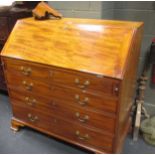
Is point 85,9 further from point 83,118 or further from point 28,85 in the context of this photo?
point 83,118

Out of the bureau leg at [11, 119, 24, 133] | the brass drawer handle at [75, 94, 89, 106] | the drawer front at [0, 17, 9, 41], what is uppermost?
the drawer front at [0, 17, 9, 41]

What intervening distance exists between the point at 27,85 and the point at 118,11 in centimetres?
113

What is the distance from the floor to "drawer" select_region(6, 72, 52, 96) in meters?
0.53

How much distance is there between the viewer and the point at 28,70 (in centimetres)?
160

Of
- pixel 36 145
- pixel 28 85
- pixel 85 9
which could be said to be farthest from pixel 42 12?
pixel 36 145

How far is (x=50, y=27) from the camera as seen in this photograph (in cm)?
161

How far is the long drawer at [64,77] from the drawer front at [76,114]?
20 centimetres

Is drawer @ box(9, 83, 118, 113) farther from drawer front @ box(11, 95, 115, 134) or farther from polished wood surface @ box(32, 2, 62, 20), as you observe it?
polished wood surface @ box(32, 2, 62, 20)

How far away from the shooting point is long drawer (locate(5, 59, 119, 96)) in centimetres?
128

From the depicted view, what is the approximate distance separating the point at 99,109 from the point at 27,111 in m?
0.78

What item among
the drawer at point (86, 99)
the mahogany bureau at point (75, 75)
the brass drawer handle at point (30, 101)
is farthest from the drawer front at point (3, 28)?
the drawer at point (86, 99)

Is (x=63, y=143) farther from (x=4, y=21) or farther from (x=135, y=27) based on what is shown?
(x=4, y=21)

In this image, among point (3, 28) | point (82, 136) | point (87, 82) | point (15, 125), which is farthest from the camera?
point (3, 28)

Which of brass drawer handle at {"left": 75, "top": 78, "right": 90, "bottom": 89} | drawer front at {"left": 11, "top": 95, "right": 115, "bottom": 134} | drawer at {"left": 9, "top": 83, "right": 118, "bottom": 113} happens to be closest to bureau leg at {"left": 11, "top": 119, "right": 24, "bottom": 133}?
drawer front at {"left": 11, "top": 95, "right": 115, "bottom": 134}
